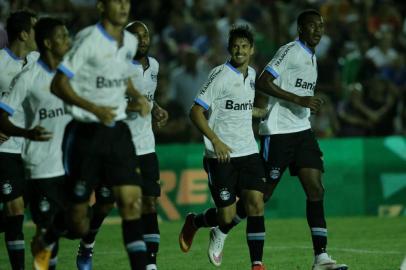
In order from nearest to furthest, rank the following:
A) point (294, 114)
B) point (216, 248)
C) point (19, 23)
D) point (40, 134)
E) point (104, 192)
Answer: point (40, 134)
point (104, 192)
point (19, 23)
point (294, 114)
point (216, 248)

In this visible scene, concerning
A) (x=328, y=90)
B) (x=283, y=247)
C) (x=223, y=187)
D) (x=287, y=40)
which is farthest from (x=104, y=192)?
(x=287, y=40)

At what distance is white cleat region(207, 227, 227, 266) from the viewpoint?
11.6 meters

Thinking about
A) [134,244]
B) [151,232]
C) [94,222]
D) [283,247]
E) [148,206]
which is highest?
[134,244]

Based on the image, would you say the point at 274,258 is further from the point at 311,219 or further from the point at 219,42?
the point at 219,42

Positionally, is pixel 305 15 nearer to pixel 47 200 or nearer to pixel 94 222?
pixel 94 222

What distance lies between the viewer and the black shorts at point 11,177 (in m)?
10.2

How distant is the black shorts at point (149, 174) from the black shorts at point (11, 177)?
1180mm

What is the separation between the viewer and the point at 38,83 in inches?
371

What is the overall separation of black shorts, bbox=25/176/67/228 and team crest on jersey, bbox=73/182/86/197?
747 mm

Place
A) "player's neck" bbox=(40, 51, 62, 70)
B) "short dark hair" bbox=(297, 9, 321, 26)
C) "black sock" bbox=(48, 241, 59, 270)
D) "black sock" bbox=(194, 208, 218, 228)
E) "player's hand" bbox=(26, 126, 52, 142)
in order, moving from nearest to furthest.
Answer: "player's hand" bbox=(26, 126, 52, 142) < "black sock" bbox=(48, 241, 59, 270) < "player's neck" bbox=(40, 51, 62, 70) < "short dark hair" bbox=(297, 9, 321, 26) < "black sock" bbox=(194, 208, 218, 228)

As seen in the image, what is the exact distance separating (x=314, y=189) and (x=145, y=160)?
1726mm

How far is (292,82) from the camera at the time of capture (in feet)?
36.8

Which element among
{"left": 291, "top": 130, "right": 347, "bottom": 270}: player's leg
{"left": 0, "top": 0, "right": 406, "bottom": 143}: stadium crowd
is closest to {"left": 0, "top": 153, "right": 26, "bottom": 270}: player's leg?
{"left": 291, "top": 130, "right": 347, "bottom": 270}: player's leg

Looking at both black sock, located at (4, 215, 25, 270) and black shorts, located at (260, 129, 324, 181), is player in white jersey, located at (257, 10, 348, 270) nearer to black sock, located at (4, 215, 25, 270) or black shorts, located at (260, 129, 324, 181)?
black shorts, located at (260, 129, 324, 181)
